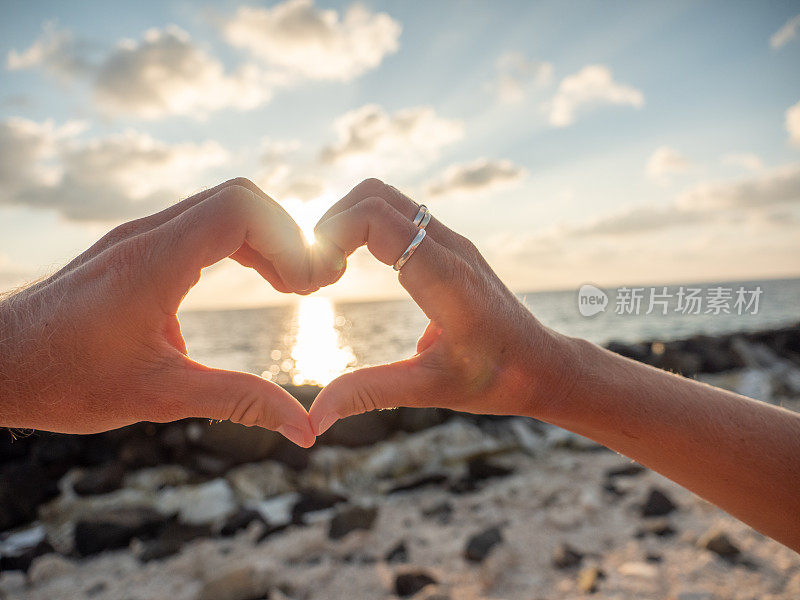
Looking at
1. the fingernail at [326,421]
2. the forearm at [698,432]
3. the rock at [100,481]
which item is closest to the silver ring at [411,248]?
the fingernail at [326,421]

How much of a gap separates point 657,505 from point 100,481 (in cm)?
448

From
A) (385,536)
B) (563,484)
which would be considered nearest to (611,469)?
(563,484)

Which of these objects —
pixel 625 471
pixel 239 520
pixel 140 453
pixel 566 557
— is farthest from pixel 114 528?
pixel 625 471

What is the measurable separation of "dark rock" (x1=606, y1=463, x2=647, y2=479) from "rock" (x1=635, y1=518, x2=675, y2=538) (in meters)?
0.87

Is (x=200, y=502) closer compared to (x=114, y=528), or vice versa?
(x=114, y=528)

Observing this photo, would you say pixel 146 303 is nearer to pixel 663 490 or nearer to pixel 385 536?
pixel 385 536

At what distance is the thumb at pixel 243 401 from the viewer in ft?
5.07

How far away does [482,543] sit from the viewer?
2.93 m

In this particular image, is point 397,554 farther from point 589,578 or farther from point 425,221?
point 425,221

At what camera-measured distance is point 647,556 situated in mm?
2789

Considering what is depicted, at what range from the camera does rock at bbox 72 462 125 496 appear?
4.07m

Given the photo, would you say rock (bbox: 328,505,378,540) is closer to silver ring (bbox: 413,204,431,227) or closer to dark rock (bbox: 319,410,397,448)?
dark rock (bbox: 319,410,397,448)

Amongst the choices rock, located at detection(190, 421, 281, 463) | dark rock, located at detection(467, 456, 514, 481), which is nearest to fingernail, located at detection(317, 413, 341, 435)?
dark rock, located at detection(467, 456, 514, 481)

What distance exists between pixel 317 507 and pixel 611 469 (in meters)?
2.56
